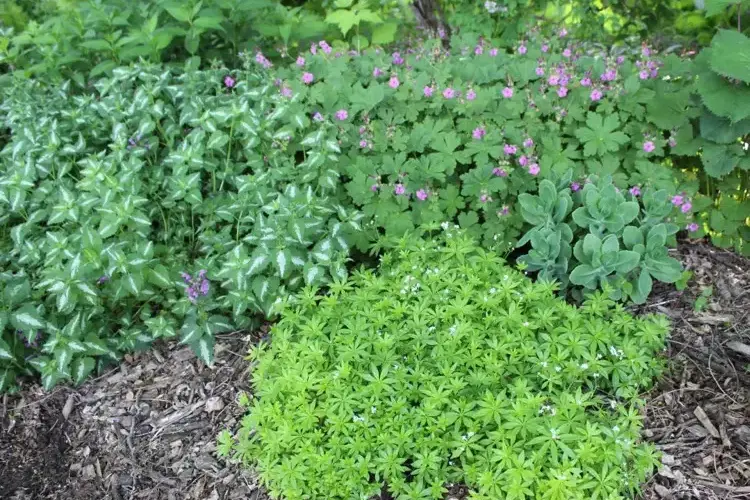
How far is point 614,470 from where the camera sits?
6.81ft

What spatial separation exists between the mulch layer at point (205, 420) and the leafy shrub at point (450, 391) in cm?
14

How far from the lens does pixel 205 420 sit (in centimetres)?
279

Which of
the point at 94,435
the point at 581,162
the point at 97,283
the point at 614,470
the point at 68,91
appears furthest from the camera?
the point at 68,91

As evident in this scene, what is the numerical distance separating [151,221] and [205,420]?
3.26ft

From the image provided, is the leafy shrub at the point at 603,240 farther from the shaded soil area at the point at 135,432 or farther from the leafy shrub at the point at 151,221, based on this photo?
the shaded soil area at the point at 135,432

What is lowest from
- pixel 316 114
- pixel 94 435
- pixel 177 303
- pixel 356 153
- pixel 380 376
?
pixel 94 435

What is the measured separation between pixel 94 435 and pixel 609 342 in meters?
2.09

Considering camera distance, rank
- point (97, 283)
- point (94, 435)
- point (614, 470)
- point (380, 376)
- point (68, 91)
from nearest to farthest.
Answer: point (614, 470) < point (380, 376) < point (94, 435) < point (97, 283) < point (68, 91)

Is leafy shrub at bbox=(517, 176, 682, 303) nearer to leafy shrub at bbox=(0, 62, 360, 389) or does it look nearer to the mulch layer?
the mulch layer

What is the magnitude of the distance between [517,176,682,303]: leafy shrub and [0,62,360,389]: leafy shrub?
836 millimetres

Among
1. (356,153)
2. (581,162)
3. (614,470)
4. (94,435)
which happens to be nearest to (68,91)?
(356,153)

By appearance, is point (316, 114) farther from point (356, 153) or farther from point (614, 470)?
point (614, 470)

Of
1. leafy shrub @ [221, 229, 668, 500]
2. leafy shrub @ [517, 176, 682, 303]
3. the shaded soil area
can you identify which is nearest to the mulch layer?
the shaded soil area

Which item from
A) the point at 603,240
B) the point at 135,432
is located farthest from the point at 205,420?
the point at 603,240
